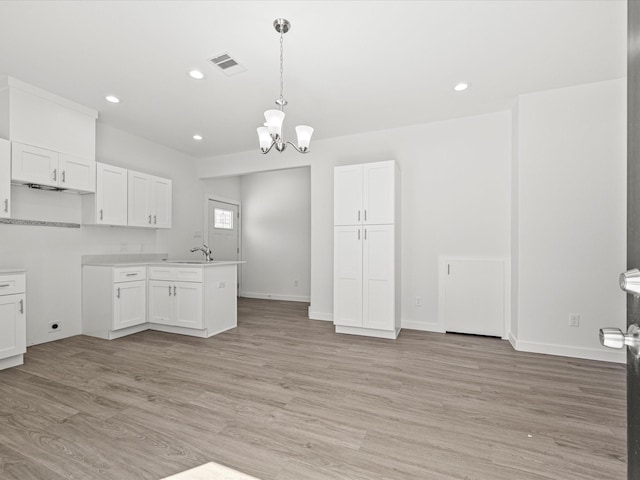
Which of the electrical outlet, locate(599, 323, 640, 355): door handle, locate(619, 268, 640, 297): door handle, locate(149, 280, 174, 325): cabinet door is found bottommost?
the electrical outlet

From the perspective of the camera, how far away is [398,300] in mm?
4031

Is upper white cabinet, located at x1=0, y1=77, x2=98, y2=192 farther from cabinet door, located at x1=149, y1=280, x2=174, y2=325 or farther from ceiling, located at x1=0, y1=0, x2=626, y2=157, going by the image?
cabinet door, located at x1=149, y1=280, x2=174, y2=325

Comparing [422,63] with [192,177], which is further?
[192,177]

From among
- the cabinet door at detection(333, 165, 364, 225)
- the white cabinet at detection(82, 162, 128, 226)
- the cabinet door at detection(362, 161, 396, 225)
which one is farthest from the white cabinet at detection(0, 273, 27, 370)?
the cabinet door at detection(362, 161, 396, 225)

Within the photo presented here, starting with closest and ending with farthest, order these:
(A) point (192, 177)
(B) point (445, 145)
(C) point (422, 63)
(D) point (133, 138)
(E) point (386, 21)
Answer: (E) point (386, 21) → (C) point (422, 63) → (B) point (445, 145) → (D) point (133, 138) → (A) point (192, 177)

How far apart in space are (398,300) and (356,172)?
1760mm

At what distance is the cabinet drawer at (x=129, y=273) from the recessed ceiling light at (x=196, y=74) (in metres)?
2.44

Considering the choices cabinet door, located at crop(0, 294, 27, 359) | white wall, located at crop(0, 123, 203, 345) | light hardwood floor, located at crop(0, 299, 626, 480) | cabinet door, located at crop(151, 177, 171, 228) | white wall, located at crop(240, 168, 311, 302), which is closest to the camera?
light hardwood floor, located at crop(0, 299, 626, 480)

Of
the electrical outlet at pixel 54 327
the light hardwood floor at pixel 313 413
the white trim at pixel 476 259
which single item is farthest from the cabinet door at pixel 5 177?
the white trim at pixel 476 259

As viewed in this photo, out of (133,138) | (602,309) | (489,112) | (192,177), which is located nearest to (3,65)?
(133,138)

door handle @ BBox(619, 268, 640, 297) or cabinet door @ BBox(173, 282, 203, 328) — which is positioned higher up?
door handle @ BBox(619, 268, 640, 297)

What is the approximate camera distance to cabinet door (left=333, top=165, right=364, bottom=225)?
3957mm

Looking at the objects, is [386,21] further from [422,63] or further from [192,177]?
[192,177]

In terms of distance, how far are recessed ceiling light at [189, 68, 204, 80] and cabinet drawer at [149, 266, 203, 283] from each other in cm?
212
